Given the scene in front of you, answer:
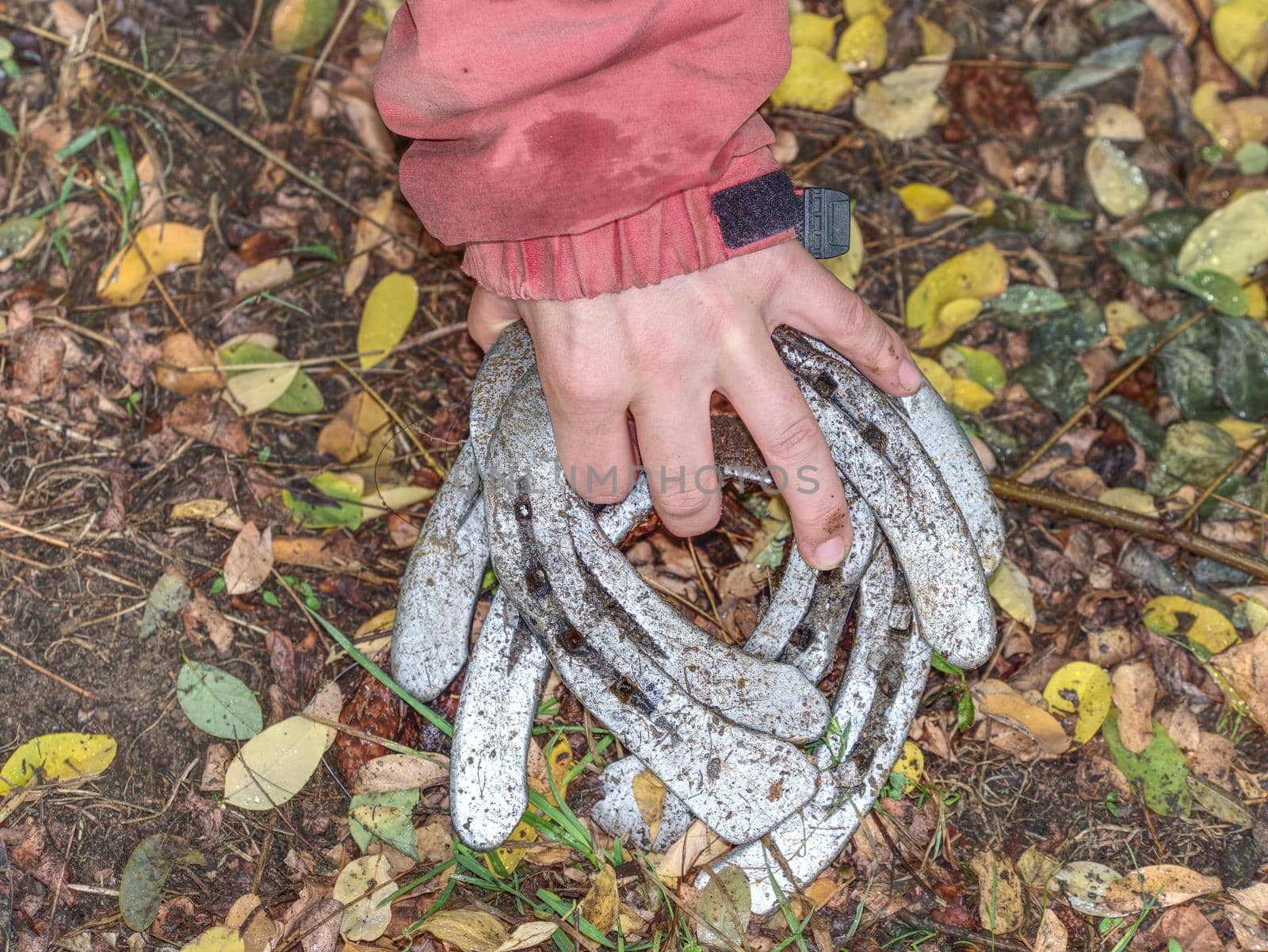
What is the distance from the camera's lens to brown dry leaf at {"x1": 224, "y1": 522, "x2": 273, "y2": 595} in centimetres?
178

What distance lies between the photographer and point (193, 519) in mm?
1842

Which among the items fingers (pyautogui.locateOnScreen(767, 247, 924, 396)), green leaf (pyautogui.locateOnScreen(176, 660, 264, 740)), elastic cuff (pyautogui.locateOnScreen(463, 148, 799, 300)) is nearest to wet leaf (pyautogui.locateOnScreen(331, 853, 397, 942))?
green leaf (pyautogui.locateOnScreen(176, 660, 264, 740))

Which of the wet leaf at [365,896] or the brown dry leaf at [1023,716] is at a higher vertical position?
the wet leaf at [365,896]

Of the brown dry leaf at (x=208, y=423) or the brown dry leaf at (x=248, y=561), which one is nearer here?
the brown dry leaf at (x=248, y=561)

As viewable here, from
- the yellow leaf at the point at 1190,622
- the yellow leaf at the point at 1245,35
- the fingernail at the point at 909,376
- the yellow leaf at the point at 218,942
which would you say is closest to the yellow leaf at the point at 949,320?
the fingernail at the point at 909,376

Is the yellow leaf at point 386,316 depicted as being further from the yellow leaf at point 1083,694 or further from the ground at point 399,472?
the yellow leaf at point 1083,694

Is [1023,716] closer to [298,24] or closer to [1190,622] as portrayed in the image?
[1190,622]

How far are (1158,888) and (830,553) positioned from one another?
0.71 meters

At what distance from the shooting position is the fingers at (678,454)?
1.37 m

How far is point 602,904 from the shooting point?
4.97 feet

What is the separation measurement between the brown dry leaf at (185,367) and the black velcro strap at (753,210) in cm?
109

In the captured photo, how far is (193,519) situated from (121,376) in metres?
0.35

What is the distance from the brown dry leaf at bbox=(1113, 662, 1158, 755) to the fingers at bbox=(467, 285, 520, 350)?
1.13 metres

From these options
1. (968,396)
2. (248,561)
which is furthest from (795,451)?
(248,561)
